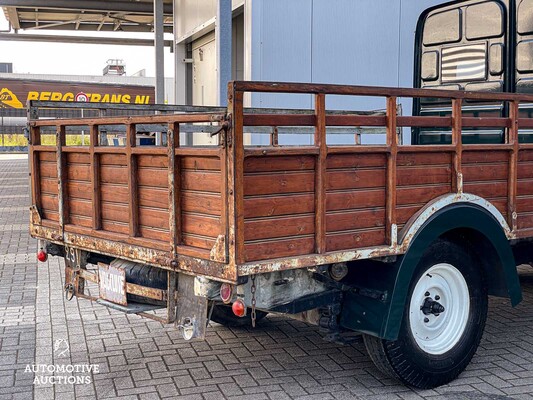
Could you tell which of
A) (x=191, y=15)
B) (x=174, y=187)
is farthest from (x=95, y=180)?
(x=191, y=15)

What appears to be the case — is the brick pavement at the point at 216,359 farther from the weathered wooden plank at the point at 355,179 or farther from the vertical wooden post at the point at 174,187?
the weathered wooden plank at the point at 355,179

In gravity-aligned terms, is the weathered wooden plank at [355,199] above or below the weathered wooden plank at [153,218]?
above

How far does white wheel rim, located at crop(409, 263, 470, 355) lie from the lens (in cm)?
469

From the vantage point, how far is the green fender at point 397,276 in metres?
4.34

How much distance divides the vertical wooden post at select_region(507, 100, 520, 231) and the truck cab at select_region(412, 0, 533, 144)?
1118 mm

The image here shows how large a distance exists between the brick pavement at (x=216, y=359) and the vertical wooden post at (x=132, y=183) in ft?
3.47

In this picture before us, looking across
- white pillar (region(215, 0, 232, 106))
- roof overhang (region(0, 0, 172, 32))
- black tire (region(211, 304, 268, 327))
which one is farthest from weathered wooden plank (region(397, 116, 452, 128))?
roof overhang (region(0, 0, 172, 32))

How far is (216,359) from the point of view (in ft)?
17.4

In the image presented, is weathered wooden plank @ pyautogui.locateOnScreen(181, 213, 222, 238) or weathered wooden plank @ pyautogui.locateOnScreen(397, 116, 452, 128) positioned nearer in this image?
weathered wooden plank @ pyautogui.locateOnScreen(181, 213, 222, 238)

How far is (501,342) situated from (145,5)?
46.5ft

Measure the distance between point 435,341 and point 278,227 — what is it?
1.57 metres

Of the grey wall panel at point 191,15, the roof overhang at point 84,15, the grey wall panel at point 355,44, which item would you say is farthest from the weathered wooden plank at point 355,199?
the roof overhang at point 84,15

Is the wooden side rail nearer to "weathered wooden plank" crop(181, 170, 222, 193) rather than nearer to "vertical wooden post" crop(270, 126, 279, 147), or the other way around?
"weathered wooden plank" crop(181, 170, 222, 193)

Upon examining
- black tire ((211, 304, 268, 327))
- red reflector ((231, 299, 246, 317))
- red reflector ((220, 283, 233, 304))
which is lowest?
black tire ((211, 304, 268, 327))
